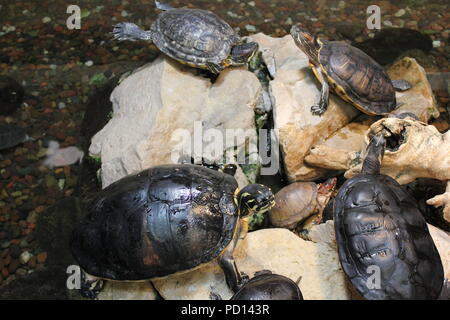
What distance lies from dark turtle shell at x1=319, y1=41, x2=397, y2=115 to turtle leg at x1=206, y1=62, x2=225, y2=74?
0.87 m

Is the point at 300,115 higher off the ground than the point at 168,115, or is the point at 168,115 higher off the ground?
the point at 300,115

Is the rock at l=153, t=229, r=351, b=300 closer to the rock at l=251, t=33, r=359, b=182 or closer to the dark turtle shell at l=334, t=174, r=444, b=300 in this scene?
the dark turtle shell at l=334, t=174, r=444, b=300

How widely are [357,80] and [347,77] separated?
0.09 meters

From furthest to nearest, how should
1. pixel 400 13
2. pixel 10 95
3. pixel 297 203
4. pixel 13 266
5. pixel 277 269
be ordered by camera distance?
pixel 400 13 → pixel 10 95 → pixel 13 266 → pixel 297 203 → pixel 277 269

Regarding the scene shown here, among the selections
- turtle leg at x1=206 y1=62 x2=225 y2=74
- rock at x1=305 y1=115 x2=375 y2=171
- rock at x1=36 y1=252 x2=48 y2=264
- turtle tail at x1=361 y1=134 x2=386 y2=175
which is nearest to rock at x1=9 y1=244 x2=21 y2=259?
rock at x1=36 y1=252 x2=48 y2=264

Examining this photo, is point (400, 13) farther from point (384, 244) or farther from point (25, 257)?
point (25, 257)

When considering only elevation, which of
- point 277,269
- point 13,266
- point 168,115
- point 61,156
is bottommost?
point 13,266

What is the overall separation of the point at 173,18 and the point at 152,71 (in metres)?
0.54

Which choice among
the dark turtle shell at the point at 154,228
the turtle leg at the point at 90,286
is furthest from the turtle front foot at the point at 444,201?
the turtle leg at the point at 90,286

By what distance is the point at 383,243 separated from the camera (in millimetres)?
2785

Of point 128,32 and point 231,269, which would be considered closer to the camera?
point 231,269

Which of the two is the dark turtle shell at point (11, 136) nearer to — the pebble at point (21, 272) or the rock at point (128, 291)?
the pebble at point (21, 272)

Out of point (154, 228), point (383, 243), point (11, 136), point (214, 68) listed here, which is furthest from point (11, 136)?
point (383, 243)
